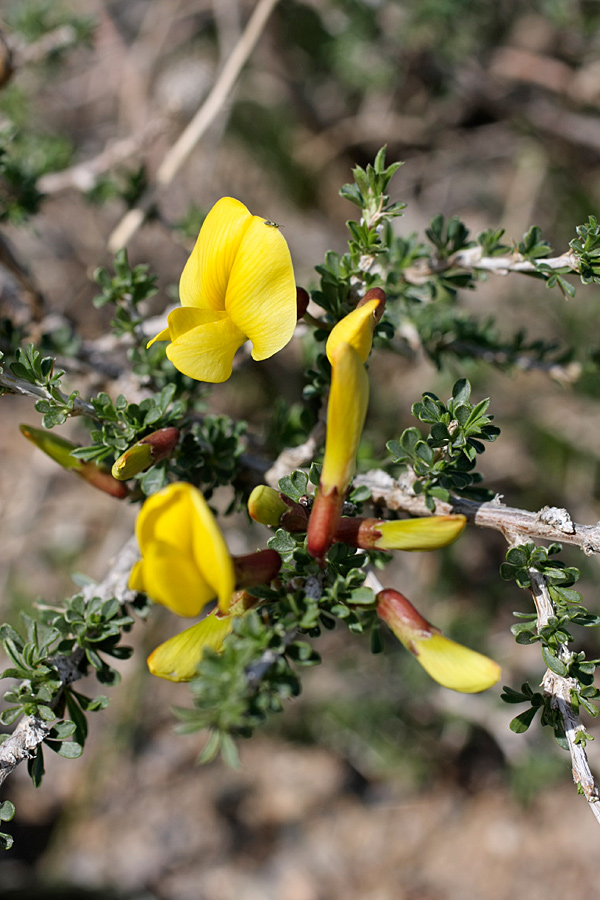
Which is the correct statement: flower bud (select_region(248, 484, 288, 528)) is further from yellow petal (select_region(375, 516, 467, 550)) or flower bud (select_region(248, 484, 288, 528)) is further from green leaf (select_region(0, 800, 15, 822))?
green leaf (select_region(0, 800, 15, 822))

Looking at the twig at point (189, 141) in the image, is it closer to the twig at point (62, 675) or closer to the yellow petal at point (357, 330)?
the twig at point (62, 675)

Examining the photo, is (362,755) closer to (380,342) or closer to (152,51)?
(380,342)

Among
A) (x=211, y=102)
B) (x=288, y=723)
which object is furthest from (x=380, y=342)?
(x=288, y=723)

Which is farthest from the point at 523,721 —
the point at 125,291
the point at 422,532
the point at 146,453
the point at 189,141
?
the point at 189,141

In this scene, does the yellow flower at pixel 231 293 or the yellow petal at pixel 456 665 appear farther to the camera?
the yellow flower at pixel 231 293

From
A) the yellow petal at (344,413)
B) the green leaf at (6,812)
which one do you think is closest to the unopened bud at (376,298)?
the yellow petal at (344,413)

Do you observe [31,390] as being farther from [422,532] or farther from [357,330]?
[422,532]
